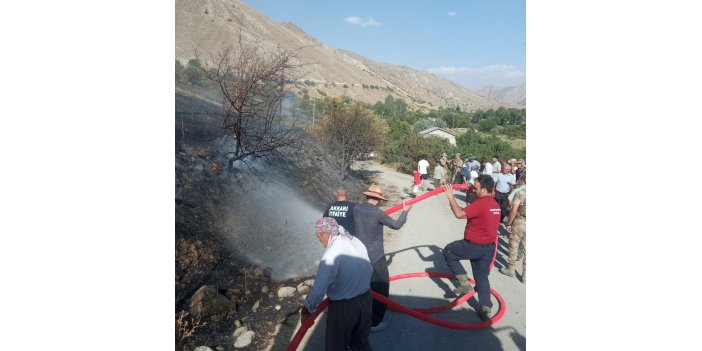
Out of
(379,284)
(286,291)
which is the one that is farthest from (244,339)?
(379,284)

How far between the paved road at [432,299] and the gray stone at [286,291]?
2.55ft

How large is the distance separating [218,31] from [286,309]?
8.95m

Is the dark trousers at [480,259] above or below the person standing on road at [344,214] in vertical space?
below

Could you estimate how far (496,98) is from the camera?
81562mm

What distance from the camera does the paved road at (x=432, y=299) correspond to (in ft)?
11.7

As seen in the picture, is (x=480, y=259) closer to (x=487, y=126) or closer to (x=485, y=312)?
(x=485, y=312)

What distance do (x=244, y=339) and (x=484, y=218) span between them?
286 cm

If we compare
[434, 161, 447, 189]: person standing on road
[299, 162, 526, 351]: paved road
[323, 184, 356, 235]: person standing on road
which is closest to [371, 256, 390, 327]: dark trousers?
[299, 162, 526, 351]: paved road

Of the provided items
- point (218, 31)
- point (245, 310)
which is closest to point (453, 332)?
point (245, 310)

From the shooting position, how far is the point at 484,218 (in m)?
3.78

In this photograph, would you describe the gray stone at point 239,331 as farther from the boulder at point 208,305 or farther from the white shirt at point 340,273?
the white shirt at point 340,273

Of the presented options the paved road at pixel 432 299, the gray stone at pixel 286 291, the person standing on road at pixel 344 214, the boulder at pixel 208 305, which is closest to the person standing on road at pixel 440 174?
the paved road at pixel 432 299

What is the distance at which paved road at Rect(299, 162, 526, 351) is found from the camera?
3.57 metres

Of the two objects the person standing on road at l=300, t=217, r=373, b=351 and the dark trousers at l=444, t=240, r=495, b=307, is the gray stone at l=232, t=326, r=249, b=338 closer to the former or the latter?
the person standing on road at l=300, t=217, r=373, b=351
